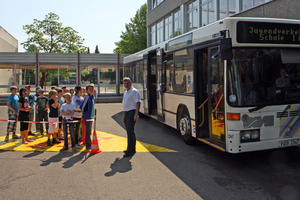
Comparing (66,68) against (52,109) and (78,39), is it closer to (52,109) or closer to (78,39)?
(78,39)

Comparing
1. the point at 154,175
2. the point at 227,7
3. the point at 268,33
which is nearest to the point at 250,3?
the point at 227,7

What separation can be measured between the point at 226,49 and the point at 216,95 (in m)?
1.18

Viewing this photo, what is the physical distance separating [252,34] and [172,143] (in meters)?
3.84

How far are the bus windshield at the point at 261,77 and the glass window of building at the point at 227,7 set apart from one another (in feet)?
39.0

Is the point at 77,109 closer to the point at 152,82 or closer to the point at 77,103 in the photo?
the point at 77,103

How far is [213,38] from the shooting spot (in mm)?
5945

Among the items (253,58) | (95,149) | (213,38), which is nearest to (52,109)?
(95,149)

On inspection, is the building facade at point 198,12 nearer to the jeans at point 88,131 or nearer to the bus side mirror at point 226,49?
the bus side mirror at point 226,49

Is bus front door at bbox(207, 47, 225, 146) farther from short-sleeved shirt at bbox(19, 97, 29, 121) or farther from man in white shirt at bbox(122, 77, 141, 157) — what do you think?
short-sleeved shirt at bbox(19, 97, 29, 121)

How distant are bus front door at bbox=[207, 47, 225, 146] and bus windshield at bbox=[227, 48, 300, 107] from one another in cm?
Answer: 34

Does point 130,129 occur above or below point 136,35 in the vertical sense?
below

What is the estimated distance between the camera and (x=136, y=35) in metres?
49.4

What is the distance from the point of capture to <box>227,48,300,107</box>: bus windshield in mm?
5332

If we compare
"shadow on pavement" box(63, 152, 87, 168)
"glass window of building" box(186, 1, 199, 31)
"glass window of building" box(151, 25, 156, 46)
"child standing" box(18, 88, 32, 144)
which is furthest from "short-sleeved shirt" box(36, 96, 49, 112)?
"glass window of building" box(151, 25, 156, 46)
